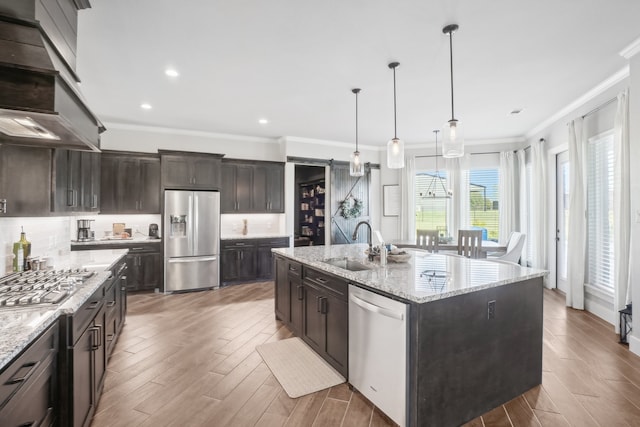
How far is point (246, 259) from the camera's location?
19.8 feet

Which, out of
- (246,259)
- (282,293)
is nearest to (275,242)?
(246,259)

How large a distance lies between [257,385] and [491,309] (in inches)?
72.4

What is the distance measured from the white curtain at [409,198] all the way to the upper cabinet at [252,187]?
113 inches

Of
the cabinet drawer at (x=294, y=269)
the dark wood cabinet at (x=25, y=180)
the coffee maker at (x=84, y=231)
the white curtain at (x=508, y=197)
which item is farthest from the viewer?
the white curtain at (x=508, y=197)

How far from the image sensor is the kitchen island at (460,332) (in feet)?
6.20

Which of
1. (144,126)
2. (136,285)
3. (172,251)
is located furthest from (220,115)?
(136,285)

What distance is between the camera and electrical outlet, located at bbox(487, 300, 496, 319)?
216cm

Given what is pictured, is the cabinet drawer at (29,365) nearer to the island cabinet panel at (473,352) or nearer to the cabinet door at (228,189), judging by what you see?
the island cabinet panel at (473,352)

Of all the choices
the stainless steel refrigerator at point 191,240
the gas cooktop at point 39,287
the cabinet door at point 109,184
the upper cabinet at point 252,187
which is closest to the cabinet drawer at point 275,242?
the upper cabinet at point 252,187

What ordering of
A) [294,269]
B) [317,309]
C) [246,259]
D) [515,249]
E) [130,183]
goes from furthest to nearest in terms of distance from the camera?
[246,259] < [130,183] < [515,249] < [294,269] < [317,309]

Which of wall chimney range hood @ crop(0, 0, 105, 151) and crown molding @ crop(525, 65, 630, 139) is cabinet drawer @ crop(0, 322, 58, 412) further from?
crown molding @ crop(525, 65, 630, 139)

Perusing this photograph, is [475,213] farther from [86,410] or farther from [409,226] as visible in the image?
[86,410]

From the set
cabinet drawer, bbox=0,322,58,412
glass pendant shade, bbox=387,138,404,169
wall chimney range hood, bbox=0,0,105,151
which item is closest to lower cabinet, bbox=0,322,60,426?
cabinet drawer, bbox=0,322,58,412

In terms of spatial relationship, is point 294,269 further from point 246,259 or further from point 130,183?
point 130,183
